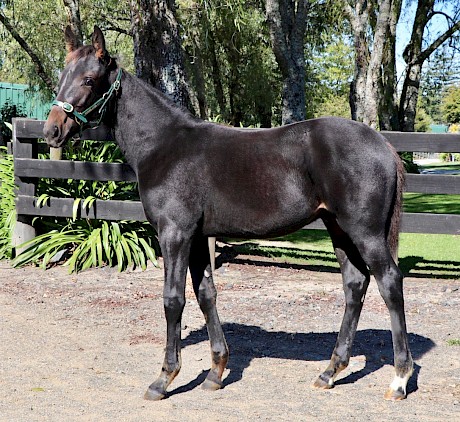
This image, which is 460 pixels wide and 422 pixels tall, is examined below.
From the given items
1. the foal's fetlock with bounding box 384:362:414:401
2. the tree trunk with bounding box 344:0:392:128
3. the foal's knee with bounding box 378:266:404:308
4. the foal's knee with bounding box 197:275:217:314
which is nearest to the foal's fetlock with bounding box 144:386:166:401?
the foal's knee with bounding box 197:275:217:314

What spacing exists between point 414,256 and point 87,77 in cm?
705

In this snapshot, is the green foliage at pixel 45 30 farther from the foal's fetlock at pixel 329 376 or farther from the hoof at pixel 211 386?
the foal's fetlock at pixel 329 376

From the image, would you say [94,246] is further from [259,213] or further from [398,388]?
[398,388]

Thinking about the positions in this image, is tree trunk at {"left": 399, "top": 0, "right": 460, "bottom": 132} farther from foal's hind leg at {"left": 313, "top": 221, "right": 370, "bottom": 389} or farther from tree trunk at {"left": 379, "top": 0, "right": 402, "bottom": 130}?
foal's hind leg at {"left": 313, "top": 221, "right": 370, "bottom": 389}

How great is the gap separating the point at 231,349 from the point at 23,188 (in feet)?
15.2

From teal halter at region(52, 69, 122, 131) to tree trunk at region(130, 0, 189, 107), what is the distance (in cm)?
456

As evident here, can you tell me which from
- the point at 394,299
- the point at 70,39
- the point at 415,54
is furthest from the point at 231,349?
the point at 415,54

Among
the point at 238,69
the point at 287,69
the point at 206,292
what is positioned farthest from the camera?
the point at 238,69

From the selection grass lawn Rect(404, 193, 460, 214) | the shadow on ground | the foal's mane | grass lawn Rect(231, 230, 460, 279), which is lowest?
grass lawn Rect(404, 193, 460, 214)

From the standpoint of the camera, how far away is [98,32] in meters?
4.46

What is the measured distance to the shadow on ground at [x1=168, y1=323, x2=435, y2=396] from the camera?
5.11m

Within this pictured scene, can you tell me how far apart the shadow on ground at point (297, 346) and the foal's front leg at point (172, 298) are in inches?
13.5

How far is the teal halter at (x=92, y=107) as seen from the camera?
446 cm

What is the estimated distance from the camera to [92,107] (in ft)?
14.9
